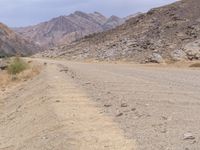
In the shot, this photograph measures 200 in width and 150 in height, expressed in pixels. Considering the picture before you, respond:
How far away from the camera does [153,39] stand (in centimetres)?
6006

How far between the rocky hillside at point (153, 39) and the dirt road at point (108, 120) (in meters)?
31.9

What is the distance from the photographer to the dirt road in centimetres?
1047

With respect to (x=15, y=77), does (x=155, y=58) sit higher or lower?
higher

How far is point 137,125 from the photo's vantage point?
39.4ft

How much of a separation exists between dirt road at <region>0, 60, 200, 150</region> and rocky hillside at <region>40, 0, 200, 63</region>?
1257 inches

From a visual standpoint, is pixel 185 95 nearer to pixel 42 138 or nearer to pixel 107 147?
pixel 42 138

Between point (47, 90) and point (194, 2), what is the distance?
166 feet

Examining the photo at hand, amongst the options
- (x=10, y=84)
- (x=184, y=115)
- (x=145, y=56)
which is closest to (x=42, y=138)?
(x=184, y=115)

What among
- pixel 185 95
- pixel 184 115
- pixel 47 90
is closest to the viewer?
pixel 184 115

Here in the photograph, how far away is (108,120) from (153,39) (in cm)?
4746

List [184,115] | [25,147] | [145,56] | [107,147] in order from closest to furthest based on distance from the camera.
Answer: [107,147] < [25,147] < [184,115] < [145,56]

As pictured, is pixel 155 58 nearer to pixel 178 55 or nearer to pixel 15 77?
pixel 178 55

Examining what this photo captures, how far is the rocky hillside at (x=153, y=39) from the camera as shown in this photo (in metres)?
53.9

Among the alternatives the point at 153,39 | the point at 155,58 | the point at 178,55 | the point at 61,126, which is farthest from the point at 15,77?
the point at 61,126
